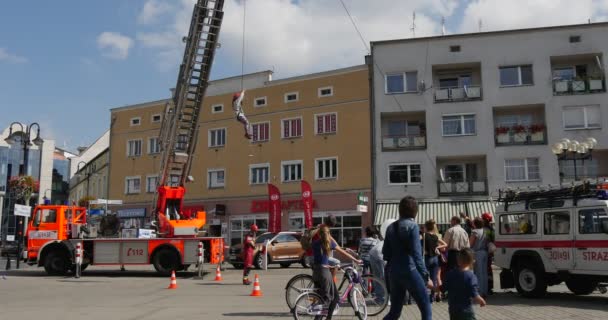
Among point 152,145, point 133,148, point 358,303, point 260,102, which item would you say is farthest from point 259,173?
point 358,303

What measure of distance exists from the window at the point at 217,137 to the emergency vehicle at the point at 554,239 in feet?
101

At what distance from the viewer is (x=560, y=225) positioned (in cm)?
1262

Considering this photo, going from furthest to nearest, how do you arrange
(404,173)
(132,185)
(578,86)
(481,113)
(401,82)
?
(132,185) → (401,82) → (404,173) → (481,113) → (578,86)

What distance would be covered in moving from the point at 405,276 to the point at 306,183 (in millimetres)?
30225

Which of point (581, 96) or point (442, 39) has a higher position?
point (442, 39)

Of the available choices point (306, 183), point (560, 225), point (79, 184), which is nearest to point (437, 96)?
point (306, 183)

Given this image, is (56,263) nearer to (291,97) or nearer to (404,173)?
(404,173)

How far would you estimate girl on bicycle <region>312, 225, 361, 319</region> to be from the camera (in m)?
9.69

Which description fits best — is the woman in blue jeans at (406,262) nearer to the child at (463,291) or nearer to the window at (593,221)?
the child at (463,291)

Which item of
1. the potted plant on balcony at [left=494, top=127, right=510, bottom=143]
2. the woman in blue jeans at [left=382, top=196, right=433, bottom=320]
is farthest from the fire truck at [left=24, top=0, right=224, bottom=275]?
the potted plant on balcony at [left=494, top=127, right=510, bottom=143]

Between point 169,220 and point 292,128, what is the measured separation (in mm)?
18725

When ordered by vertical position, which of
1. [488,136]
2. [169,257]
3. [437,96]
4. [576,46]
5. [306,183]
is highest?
[576,46]

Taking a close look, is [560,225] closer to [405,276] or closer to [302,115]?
[405,276]

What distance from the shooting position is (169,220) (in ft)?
74.8
